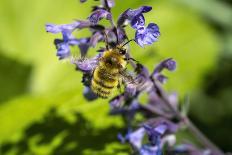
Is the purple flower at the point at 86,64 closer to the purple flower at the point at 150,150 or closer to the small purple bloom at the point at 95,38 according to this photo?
the small purple bloom at the point at 95,38

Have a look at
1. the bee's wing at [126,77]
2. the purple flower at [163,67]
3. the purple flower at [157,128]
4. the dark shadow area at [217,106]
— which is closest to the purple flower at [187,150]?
the purple flower at [157,128]

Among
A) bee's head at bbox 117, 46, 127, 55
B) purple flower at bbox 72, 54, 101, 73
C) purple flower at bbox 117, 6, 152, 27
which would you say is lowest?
purple flower at bbox 72, 54, 101, 73

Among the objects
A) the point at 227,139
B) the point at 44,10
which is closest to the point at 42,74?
the point at 44,10

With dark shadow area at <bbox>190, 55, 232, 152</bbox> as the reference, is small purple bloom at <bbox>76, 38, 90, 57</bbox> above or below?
above

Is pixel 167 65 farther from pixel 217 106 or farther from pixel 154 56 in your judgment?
pixel 217 106

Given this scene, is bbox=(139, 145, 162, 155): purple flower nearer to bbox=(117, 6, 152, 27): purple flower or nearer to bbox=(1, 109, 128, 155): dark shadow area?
bbox=(1, 109, 128, 155): dark shadow area

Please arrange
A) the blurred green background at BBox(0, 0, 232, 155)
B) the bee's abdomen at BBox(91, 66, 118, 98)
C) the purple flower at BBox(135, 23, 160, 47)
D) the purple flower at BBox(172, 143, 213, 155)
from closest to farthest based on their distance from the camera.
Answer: the purple flower at BBox(135, 23, 160, 47), the bee's abdomen at BBox(91, 66, 118, 98), the purple flower at BBox(172, 143, 213, 155), the blurred green background at BBox(0, 0, 232, 155)

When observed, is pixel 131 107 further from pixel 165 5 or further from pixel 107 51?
pixel 165 5

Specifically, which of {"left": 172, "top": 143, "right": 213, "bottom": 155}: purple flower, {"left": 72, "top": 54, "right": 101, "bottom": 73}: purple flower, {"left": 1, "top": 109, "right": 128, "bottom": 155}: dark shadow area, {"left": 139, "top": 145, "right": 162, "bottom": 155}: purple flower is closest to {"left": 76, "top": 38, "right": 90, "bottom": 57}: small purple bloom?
{"left": 72, "top": 54, "right": 101, "bottom": 73}: purple flower

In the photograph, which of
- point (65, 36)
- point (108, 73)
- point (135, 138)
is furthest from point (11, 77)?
point (108, 73)
